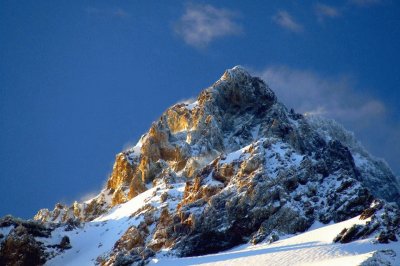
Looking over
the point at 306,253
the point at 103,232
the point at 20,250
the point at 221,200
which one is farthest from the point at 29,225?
the point at 306,253

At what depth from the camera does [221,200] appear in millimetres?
54406

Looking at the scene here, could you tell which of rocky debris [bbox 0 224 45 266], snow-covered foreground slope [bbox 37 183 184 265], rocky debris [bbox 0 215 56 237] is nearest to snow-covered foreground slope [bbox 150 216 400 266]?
snow-covered foreground slope [bbox 37 183 184 265]

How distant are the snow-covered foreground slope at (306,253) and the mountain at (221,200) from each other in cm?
24

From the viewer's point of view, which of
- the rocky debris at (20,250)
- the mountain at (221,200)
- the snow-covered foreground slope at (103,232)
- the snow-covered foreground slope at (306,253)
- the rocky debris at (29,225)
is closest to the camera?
the snow-covered foreground slope at (306,253)

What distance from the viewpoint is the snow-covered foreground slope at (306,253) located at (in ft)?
124

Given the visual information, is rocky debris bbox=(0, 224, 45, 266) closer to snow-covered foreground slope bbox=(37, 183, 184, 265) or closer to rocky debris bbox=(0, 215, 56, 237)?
snow-covered foreground slope bbox=(37, 183, 184, 265)

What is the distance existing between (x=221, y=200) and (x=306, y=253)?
15747 mm

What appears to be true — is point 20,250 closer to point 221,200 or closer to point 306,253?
point 221,200

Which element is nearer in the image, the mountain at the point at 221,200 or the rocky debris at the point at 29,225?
the mountain at the point at 221,200

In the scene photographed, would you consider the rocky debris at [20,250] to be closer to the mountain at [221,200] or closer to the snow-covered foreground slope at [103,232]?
the mountain at [221,200]

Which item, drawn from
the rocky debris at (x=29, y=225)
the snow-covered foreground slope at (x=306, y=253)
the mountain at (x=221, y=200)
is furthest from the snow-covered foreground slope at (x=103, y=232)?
the snow-covered foreground slope at (x=306, y=253)

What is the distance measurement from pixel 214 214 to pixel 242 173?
20.6ft

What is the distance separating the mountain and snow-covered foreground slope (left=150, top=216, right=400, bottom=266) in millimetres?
236

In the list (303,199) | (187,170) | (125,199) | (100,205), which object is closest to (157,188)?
(187,170)
